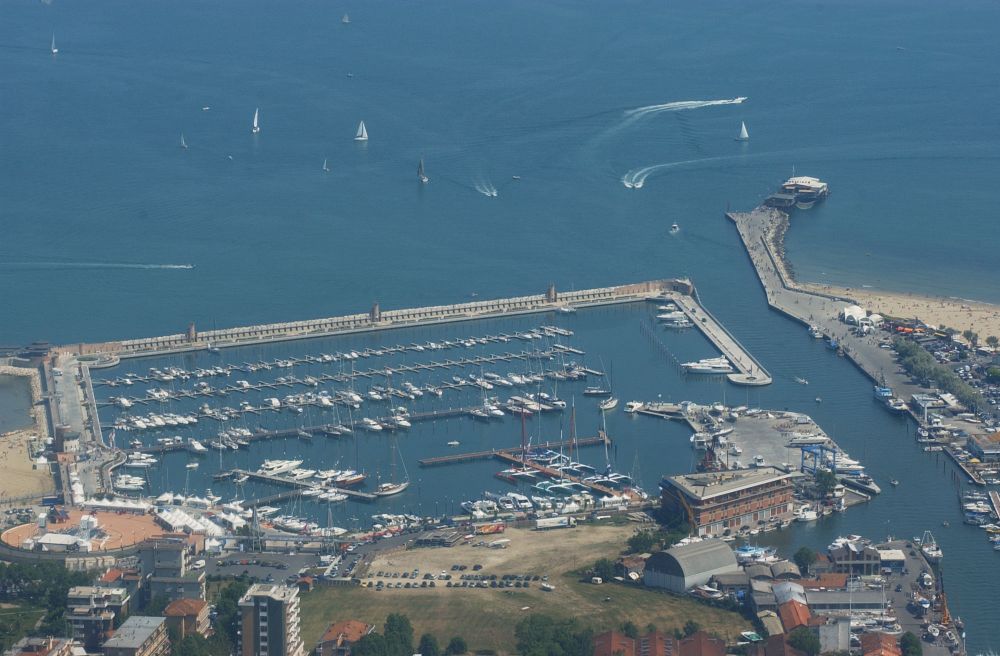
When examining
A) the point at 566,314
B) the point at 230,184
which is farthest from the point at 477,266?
the point at 230,184

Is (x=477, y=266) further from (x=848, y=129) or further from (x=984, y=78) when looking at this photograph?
(x=984, y=78)

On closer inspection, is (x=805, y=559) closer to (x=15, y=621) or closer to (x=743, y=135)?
(x=15, y=621)

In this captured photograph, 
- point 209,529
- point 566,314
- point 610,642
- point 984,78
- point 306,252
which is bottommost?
point 610,642

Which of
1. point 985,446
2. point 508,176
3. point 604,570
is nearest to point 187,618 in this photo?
point 604,570

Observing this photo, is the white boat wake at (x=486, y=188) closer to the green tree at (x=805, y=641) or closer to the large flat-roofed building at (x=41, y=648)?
the green tree at (x=805, y=641)

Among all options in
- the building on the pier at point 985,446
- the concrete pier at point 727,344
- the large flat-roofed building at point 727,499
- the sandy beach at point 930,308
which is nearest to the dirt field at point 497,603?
the large flat-roofed building at point 727,499

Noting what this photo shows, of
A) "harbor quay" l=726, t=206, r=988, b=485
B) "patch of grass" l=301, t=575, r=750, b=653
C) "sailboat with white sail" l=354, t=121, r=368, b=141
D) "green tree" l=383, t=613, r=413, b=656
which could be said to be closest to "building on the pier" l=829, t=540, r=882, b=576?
"patch of grass" l=301, t=575, r=750, b=653

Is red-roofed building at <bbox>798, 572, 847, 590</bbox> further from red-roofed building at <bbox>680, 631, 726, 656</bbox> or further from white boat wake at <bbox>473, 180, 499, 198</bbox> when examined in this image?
white boat wake at <bbox>473, 180, 499, 198</bbox>
